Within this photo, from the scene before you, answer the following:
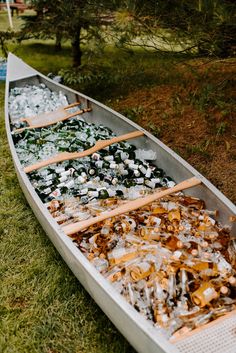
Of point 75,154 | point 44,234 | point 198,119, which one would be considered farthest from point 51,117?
point 198,119

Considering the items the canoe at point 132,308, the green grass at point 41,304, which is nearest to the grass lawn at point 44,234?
the green grass at point 41,304

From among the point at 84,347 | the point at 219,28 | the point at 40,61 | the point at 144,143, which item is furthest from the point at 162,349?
the point at 40,61

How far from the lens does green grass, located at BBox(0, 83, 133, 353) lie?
217cm

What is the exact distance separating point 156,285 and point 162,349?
1.61 feet

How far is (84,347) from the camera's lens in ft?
7.02

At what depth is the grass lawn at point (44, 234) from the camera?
2.22 meters

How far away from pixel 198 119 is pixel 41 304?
2883 mm

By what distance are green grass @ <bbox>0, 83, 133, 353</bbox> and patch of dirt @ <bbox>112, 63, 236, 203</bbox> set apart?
1576 millimetres

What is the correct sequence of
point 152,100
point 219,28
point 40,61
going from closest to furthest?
point 219,28 < point 152,100 < point 40,61

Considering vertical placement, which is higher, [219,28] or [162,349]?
[219,28]

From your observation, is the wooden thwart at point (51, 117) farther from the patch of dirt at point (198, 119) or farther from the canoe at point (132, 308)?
the patch of dirt at point (198, 119)

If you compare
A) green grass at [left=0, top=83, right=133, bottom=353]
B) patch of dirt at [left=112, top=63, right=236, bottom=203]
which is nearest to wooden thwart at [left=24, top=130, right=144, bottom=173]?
green grass at [left=0, top=83, right=133, bottom=353]

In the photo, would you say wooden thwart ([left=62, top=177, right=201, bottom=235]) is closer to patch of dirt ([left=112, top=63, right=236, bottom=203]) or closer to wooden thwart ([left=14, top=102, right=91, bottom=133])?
patch of dirt ([left=112, top=63, right=236, bottom=203])

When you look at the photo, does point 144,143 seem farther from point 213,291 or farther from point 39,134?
point 213,291
